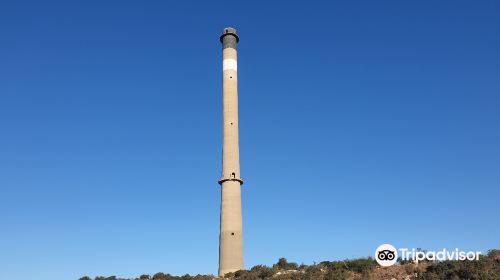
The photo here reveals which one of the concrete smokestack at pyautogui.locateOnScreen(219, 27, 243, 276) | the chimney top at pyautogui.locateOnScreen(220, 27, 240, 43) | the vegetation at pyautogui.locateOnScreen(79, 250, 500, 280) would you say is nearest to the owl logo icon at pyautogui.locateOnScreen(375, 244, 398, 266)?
the vegetation at pyautogui.locateOnScreen(79, 250, 500, 280)

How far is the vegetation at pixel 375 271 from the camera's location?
91.6 ft

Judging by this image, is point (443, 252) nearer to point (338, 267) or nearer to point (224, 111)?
point (338, 267)

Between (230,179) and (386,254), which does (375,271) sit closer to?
(386,254)

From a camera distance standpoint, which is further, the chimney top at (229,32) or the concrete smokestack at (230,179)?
the chimney top at (229,32)

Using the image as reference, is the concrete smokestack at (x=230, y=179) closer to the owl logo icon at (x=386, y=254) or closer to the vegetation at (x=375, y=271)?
the vegetation at (x=375, y=271)

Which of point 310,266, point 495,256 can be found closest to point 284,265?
point 310,266

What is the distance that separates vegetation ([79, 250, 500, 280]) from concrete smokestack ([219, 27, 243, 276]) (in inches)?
283

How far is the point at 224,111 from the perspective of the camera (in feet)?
161

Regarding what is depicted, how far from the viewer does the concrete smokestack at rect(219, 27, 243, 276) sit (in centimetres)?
4331

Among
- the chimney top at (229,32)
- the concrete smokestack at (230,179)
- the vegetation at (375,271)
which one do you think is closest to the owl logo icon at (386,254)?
the vegetation at (375,271)

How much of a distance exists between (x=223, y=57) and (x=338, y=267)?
2691 cm

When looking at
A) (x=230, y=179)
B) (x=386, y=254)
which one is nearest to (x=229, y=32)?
(x=230, y=179)

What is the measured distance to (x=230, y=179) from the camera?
4531 cm

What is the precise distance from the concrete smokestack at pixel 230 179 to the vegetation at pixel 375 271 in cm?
718
